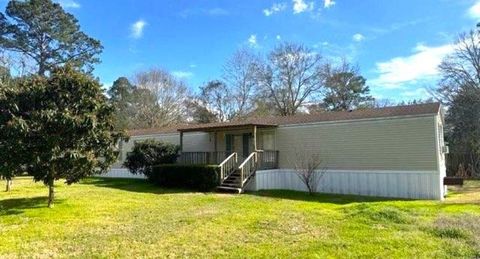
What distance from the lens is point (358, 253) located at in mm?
6938

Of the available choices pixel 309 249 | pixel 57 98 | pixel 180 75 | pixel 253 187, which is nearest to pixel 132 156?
pixel 253 187

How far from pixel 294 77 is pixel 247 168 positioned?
24.6 metres

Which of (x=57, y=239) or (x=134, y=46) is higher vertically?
(x=134, y=46)

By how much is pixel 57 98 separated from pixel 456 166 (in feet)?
76.7

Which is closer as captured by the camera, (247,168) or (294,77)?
→ (247,168)

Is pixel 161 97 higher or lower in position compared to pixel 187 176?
higher

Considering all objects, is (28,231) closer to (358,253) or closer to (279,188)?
(358,253)

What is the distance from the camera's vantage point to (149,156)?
2109cm

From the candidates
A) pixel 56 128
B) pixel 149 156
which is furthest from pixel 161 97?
pixel 56 128

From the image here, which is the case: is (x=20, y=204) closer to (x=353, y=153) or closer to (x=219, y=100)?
(x=353, y=153)

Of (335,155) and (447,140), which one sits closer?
(335,155)

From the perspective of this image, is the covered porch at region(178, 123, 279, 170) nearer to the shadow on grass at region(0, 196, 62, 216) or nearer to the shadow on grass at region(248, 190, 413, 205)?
the shadow on grass at region(248, 190, 413, 205)

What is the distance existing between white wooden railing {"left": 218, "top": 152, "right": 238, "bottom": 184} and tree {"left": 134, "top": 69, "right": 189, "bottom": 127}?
26046mm

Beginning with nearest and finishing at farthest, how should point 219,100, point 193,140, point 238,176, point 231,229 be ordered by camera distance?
point 231,229
point 238,176
point 193,140
point 219,100
